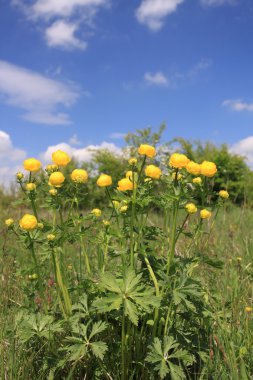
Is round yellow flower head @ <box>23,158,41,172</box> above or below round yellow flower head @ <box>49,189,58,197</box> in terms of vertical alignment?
above

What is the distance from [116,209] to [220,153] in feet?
29.8

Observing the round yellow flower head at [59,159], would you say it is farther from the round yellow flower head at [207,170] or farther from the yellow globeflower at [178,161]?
the round yellow flower head at [207,170]

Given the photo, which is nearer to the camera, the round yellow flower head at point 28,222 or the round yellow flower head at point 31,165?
the round yellow flower head at point 28,222

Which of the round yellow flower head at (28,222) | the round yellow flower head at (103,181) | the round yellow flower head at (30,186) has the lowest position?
the round yellow flower head at (28,222)

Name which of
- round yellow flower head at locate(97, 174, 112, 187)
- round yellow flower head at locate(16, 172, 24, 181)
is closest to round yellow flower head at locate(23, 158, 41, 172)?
round yellow flower head at locate(16, 172, 24, 181)

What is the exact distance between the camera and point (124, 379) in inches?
61.1

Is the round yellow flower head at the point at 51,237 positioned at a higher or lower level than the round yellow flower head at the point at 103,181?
lower

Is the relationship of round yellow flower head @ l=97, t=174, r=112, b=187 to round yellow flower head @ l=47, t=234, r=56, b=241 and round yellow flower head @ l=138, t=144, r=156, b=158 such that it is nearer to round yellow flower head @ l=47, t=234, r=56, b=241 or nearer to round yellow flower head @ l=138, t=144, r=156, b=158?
round yellow flower head @ l=138, t=144, r=156, b=158

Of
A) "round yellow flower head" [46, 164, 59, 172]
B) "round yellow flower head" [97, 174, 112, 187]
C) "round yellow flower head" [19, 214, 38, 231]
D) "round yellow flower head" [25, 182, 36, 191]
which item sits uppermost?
"round yellow flower head" [46, 164, 59, 172]

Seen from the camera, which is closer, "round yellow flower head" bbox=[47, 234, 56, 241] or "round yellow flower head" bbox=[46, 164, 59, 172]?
"round yellow flower head" bbox=[47, 234, 56, 241]

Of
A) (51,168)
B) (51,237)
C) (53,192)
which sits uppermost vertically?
(51,168)

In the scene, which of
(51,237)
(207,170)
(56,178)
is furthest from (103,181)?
(207,170)

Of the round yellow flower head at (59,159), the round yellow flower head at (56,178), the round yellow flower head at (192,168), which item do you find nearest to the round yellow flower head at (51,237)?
the round yellow flower head at (56,178)

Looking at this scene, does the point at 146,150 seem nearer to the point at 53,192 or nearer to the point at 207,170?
the point at 207,170
